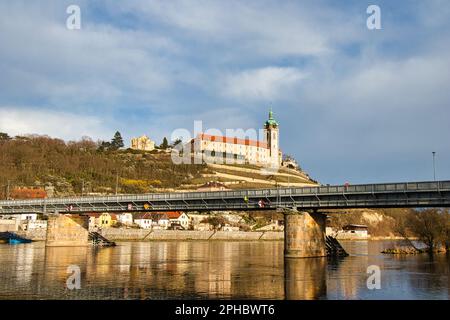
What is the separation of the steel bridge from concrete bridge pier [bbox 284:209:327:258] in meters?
1.74

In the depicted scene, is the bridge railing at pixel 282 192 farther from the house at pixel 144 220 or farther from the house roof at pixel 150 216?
the house roof at pixel 150 216

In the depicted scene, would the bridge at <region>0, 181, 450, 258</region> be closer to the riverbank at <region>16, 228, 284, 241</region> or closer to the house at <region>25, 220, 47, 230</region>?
the riverbank at <region>16, 228, 284, 241</region>

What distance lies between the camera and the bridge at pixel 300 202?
191ft

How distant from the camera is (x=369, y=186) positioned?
2421 inches

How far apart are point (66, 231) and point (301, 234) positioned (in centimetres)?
5537

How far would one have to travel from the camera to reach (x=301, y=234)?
219ft

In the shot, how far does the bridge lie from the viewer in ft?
191

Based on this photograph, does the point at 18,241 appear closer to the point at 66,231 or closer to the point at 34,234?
the point at 34,234

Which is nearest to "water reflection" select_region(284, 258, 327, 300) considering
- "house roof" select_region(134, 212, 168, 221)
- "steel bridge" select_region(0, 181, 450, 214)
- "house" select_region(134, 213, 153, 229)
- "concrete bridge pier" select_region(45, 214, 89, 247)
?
"steel bridge" select_region(0, 181, 450, 214)

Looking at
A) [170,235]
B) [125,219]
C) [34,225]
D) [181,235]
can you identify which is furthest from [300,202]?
[125,219]
